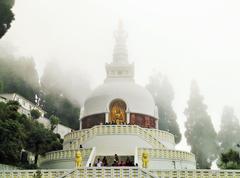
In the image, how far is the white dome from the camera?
122 feet

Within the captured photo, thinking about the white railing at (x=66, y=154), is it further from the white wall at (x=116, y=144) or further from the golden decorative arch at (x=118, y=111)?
the golden decorative arch at (x=118, y=111)

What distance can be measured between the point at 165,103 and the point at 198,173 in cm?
3548

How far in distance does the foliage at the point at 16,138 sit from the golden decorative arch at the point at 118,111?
6.11 meters

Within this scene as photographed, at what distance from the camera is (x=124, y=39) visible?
1900 inches

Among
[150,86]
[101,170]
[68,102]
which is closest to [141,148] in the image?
[101,170]

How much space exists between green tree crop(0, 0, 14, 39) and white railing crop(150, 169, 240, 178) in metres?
14.4

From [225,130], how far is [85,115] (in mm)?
19499

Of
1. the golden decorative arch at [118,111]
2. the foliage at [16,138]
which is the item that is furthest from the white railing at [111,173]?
the golden decorative arch at [118,111]

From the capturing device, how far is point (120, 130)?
28609mm

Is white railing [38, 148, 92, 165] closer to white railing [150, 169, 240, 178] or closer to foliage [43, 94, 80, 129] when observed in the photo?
white railing [150, 169, 240, 178]

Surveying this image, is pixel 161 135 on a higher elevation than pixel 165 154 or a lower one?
higher

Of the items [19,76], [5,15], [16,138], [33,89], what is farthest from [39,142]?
[33,89]

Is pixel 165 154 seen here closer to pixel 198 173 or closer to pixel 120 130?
pixel 120 130

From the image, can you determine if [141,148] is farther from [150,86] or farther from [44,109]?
[44,109]
